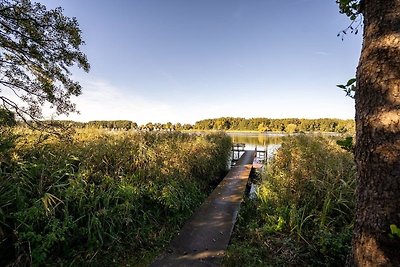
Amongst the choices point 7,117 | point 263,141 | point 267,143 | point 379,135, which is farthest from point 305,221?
point 263,141

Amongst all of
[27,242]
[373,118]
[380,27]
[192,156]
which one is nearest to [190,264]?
[27,242]

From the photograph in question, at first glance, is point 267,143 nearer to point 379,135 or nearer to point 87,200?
point 87,200

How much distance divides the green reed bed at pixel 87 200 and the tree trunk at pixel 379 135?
3307mm

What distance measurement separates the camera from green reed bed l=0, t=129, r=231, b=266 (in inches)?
122

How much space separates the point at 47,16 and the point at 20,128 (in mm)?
2681

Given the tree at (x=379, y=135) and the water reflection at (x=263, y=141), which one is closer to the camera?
the tree at (x=379, y=135)

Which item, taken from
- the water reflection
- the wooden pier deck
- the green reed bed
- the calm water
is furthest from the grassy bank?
the water reflection

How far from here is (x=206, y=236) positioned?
4453mm

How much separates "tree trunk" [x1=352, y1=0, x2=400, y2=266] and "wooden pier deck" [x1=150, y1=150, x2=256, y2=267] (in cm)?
263

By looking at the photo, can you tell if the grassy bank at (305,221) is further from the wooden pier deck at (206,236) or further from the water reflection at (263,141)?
the water reflection at (263,141)

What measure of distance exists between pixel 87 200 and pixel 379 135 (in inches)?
158

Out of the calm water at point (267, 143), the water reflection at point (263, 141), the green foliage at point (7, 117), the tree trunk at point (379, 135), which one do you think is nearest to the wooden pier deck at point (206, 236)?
the tree trunk at point (379, 135)

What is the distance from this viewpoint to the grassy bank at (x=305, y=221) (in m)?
3.25

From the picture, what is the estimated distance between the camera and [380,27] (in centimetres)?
140
